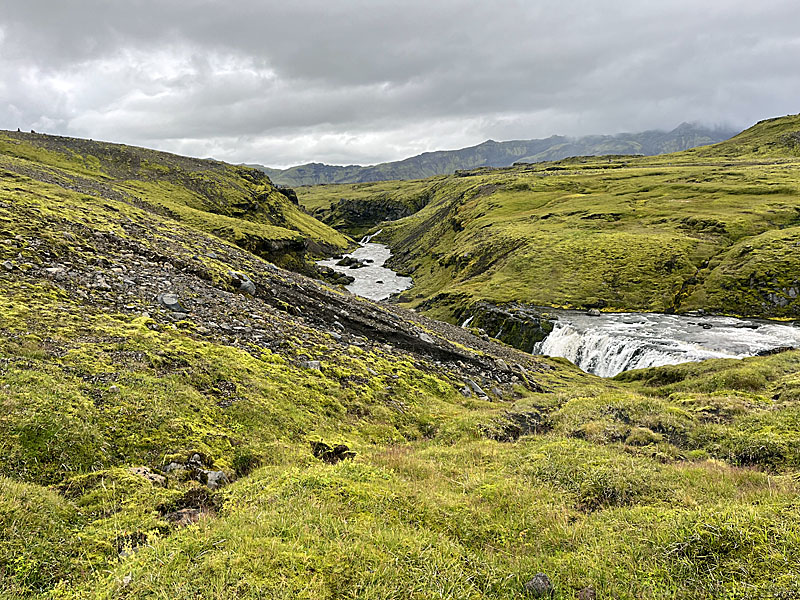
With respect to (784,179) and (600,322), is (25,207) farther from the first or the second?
(784,179)

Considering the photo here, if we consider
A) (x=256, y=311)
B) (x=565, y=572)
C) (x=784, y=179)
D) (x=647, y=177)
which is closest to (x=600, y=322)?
(x=256, y=311)

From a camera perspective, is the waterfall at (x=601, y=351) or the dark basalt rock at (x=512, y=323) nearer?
the waterfall at (x=601, y=351)

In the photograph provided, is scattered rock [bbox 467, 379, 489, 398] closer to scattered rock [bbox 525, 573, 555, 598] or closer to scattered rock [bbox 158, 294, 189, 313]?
scattered rock [bbox 158, 294, 189, 313]

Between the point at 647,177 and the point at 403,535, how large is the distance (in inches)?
5605

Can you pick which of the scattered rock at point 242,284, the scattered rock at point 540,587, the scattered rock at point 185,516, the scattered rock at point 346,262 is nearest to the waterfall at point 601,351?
the scattered rock at point 242,284

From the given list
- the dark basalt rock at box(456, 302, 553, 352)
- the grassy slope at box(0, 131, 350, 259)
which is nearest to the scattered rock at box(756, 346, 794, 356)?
the dark basalt rock at box(456, 302, 553, 352)

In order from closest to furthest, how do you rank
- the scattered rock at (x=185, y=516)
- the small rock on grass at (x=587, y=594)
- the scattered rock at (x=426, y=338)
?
the small rock on grass at (x=587, y=594) < the scattered rock at (x=185, y=516) < the scattered rock at (x=426, y=338)

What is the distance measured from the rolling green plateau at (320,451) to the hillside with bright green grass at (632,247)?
33.0m

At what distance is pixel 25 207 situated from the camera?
23750 millimetres

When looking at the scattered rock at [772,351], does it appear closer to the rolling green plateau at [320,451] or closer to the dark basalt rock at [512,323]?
the rolling green plateau at [320,451]

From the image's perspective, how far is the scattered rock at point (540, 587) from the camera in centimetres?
686

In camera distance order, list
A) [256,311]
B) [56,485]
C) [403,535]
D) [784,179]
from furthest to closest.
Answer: [784,179] → [256,311] → [56,485] → [403,535]

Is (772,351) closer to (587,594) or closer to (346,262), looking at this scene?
(587,594)

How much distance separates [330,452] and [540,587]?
7922mm
